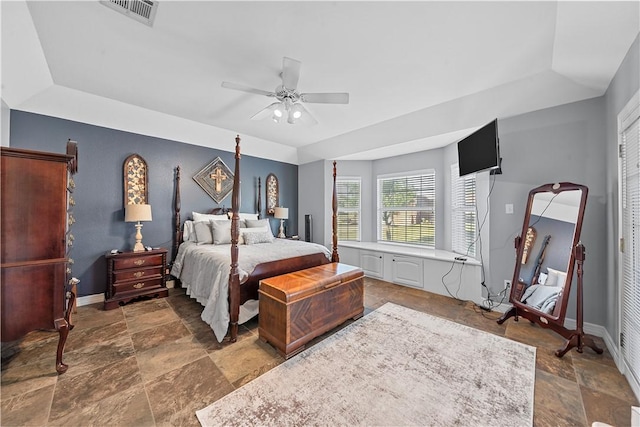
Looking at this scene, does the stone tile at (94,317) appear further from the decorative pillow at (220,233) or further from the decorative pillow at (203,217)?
the decorative pillow at (203,217)

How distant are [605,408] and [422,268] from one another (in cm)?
241

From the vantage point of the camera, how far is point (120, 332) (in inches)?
100.0

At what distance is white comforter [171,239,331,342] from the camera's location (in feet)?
7.94

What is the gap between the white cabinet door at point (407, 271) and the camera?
399 cm

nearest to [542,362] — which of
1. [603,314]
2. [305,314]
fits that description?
[603,314]

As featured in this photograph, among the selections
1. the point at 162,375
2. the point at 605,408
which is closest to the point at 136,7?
the point at 162,375

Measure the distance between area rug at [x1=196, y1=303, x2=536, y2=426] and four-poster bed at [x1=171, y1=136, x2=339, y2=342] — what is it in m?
0.79

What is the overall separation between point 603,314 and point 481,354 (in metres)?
1.48

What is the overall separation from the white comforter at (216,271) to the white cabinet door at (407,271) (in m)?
1.42

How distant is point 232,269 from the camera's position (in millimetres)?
2404

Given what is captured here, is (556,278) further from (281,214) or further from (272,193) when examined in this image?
(272,193)

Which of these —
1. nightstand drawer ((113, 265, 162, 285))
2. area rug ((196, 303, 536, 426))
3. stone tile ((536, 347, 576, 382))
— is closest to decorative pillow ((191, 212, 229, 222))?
nightstand drawer ((113, 265, 162, 285))

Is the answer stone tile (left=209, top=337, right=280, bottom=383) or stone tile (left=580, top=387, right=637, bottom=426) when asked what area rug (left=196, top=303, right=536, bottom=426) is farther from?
stone tile (left=580, top=387, right=637, bottom=426)

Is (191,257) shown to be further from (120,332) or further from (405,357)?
(405,357)
